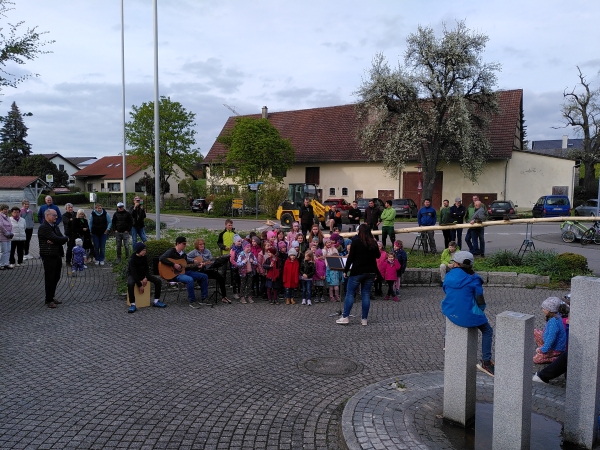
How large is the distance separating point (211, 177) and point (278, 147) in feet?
28.9

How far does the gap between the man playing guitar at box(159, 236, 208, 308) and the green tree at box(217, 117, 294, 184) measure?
3330cm

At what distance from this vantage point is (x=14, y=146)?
2810 inches

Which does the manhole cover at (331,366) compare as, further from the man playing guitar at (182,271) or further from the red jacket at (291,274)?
the man playing guitar at (182,271)

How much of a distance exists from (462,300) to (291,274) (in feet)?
19.7

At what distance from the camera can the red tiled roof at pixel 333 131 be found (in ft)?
136

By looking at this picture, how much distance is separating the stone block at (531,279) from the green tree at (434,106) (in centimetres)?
2302

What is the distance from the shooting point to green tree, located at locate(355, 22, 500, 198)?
34344mm

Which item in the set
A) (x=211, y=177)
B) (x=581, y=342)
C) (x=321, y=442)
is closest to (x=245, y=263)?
(x=321, y=442)

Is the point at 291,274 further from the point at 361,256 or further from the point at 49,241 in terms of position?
the point at 49,241

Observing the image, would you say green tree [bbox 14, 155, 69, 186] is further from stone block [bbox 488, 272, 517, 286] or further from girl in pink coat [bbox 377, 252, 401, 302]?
stone block [bbox 488, 272, 517, 286]

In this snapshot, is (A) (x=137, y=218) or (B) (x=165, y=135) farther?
(B) (x=165, y=135)

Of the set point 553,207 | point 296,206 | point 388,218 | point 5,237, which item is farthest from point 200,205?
point 5,237

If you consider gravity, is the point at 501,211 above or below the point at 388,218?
below

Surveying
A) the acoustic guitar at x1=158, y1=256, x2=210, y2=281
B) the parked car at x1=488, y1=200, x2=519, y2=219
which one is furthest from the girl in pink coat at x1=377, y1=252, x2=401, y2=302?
the parked car at x1=488, y1=200, x2=519, y2=219
